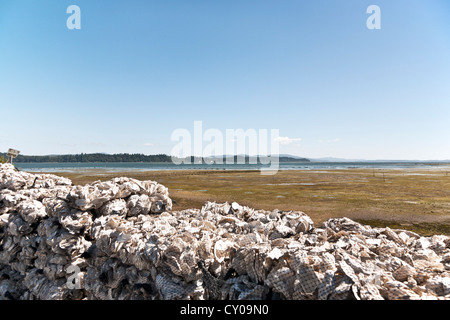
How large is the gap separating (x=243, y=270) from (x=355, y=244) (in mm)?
2569

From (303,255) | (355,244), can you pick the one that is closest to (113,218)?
(303,255)

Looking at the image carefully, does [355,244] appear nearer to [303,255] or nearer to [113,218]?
[303,255]

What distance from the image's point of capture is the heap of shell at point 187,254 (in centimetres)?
377

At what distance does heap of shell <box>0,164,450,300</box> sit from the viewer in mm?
3766

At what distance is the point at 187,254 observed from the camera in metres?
4.37
